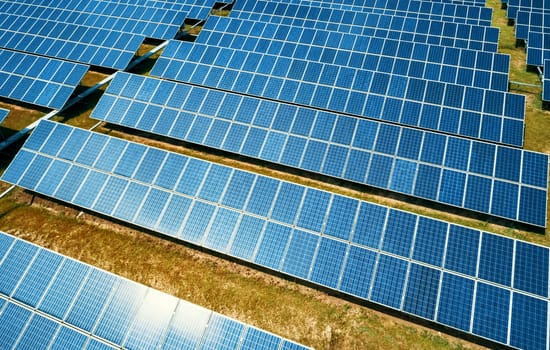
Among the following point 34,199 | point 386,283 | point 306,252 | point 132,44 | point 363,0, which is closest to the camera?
point 386,283

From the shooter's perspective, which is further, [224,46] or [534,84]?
[224,46]

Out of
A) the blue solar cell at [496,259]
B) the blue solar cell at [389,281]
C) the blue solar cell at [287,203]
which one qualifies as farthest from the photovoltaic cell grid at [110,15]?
the blue solar cell at [496,259]

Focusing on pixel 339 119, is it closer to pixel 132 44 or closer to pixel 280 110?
pixel 280 110

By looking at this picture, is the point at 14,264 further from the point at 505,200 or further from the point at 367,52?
the point at 367,52

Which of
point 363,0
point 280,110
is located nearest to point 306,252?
point 280,110

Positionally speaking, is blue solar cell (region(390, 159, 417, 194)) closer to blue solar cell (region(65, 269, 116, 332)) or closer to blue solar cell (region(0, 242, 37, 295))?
blue solar cell (region(65, 269, 116, 332))

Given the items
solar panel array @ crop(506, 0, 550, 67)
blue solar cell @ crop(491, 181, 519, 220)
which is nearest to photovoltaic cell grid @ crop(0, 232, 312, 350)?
blue solar cell @ crop(491, 181, 519, 220)
